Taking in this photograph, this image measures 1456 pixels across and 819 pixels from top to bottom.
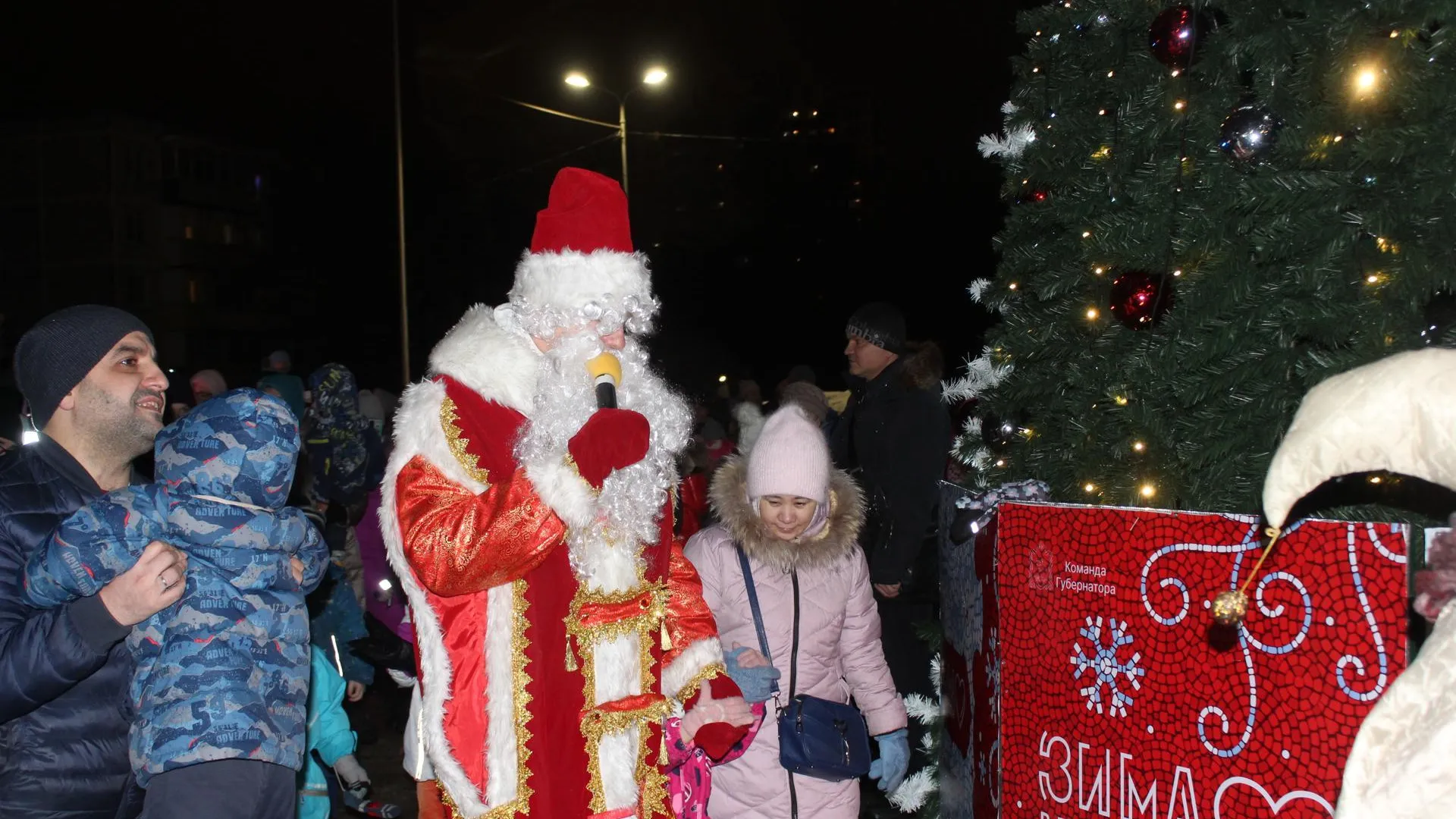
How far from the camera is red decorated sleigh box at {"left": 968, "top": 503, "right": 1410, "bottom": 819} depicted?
245 cm

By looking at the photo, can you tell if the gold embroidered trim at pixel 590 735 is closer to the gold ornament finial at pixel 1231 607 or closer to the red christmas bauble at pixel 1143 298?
the gold ornament finial at pixel 1231 607

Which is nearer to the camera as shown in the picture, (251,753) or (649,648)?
(251,753)

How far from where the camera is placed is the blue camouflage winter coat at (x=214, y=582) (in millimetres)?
2619

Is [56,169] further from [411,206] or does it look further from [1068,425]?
[1068,425]

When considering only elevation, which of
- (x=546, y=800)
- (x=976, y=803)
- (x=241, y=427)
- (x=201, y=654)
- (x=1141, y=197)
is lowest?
(x=976, y=803)

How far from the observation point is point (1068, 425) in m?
3.99

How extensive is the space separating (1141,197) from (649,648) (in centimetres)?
218

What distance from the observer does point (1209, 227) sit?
3.37m

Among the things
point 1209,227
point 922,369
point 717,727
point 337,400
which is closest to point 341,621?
point 337,400

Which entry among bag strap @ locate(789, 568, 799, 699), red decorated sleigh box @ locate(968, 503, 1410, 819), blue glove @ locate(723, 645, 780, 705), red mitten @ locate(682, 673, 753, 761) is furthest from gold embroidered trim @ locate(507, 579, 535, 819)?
red decorated sleigh box @ locate(968, 503, 1410, 819)

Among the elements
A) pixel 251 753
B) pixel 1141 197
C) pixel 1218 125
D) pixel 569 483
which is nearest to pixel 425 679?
pixel 251 753

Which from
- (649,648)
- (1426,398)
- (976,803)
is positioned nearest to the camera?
(1426,398)

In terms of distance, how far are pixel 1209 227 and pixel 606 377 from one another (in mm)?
1942

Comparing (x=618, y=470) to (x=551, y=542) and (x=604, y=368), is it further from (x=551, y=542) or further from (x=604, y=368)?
(x=551, y=542)
